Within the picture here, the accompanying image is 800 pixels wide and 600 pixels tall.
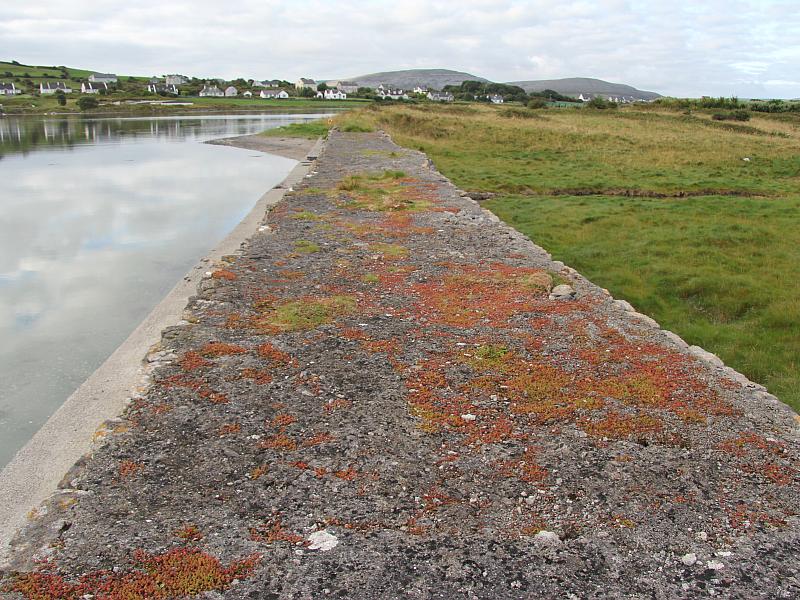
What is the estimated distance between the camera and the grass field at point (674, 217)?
27.2ft

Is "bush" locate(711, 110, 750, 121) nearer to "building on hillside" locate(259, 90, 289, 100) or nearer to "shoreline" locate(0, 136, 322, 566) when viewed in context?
"shoreline" locate(0, 136, 322, 566)

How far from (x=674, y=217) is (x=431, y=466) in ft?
41.0

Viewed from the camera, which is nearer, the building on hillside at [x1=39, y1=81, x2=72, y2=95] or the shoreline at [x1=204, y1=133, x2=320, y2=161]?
the shoreline at [x1=204, y1=133, x2=320, y2=161]

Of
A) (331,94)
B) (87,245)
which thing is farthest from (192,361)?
(331,94)

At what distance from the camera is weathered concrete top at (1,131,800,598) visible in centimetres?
315

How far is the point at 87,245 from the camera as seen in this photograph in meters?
13.8

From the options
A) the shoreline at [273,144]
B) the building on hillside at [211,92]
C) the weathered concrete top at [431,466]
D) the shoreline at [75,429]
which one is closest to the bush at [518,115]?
the shoreline at [273,144]

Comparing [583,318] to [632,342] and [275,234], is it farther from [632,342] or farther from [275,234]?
[275,234]

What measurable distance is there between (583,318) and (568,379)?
1.64 m

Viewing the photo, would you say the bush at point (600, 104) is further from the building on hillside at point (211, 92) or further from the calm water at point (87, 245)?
the building on hillside at point (211, 92)

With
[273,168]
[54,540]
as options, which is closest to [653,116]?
[273,168]

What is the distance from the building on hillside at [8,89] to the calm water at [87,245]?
269ft

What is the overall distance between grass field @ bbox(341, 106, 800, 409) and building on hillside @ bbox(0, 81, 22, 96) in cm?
9416

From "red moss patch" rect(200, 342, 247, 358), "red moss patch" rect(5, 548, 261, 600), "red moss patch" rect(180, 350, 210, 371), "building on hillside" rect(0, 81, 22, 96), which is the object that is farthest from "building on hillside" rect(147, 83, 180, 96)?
"red moss patch" rect(5, 548, 261, 600)
